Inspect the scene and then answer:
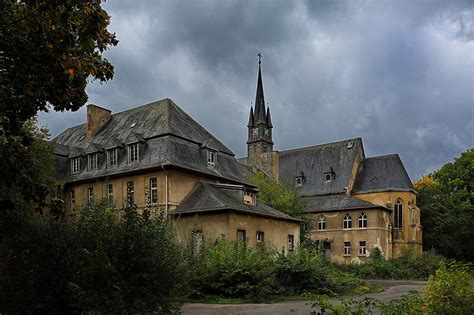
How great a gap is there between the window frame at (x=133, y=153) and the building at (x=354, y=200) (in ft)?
68.1

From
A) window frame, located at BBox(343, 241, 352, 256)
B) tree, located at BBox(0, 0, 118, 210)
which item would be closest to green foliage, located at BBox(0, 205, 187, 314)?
tree, located at BBox(0, 0, 118, 210)

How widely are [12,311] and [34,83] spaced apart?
580 cm

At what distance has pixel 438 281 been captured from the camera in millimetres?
11062

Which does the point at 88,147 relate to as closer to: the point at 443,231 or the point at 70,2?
the point at 70,2

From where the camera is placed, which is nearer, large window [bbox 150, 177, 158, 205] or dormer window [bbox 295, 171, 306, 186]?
large window [bbox 150, 177, 158, 205]

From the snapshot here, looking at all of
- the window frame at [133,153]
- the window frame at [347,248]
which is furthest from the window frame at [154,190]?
the window frame at [347,248]

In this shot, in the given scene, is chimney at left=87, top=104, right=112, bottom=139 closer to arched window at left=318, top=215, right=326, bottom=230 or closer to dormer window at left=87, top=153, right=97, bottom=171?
dormer window at left=87, top=153, right=97, bottom=171

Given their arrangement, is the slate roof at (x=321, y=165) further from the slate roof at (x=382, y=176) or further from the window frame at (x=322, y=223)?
the window frame at (x=322, y=223)

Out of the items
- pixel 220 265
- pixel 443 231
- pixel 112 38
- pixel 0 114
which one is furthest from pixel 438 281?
pixel 443 231

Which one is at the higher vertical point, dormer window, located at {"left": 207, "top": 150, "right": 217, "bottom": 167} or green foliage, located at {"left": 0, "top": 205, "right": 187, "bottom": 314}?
dormer window, located at {"left": 207, "top": 150, "right": 217, "bottom": 167}

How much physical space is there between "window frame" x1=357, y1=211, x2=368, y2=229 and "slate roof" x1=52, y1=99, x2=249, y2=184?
65.1 feet

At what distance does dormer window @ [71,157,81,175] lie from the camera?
3947cm

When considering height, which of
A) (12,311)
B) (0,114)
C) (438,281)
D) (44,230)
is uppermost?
(0,114)

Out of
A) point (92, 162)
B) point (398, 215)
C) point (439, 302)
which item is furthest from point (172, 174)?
point (398, 215)
